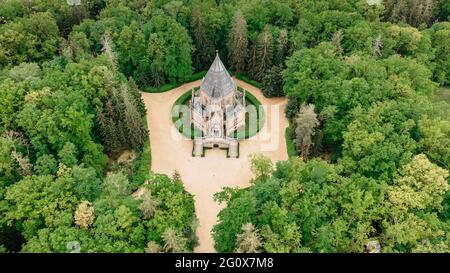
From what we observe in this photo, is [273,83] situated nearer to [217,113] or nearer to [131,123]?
[217,113]

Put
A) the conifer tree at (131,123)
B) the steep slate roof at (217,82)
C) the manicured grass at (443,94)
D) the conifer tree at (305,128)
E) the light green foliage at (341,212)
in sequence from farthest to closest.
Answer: the manicured grass at (443,94) → the steep slate roof at (217,82) → the conifer tree at (131,123) → the conifer tree at (305,128) → the light green foliage at (341,212)

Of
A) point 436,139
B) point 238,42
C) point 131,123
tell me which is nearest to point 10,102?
point 131,123

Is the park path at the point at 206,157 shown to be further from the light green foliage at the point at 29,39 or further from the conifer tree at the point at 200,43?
the light green foliage at the point at 29,39

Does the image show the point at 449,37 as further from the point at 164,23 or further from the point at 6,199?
the point at 6,199

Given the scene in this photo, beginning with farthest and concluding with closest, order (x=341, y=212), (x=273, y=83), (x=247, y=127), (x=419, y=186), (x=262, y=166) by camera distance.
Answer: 1. (x=273, y=83)
2. (x=247, y=127)
3. (x=262, y=166)
4. (x=419, y=186)
5. (x=341, y=212)

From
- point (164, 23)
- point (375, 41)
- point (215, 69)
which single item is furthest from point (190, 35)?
point (375, 41)

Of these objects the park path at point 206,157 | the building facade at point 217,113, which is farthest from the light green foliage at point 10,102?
the building facade at point 217,113
